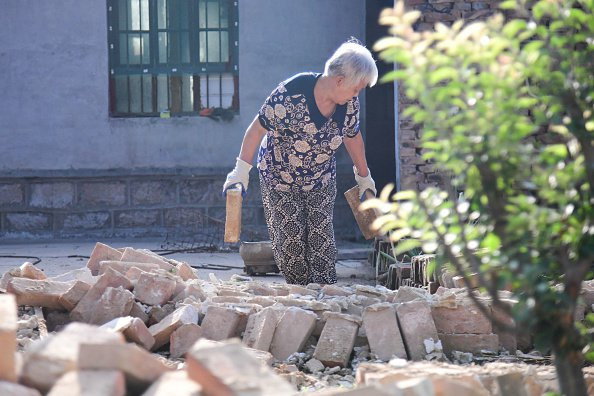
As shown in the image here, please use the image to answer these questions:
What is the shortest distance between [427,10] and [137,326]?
461 cm

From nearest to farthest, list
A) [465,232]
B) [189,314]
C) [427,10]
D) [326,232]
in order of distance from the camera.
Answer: [465,232], [189,314], [326,232], [427,10]

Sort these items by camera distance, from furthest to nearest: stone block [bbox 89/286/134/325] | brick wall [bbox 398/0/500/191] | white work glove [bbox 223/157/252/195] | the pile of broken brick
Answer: brick wall [bbox 398/0/500/191] < white work glove [bbox 223/157/252/195] < stone block [bbox 89/286/134/325] < the pile of broken brick

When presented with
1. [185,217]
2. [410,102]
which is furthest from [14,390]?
[185,217]

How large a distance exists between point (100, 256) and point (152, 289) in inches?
47.9

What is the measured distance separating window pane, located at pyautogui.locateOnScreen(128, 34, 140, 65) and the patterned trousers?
592 cm

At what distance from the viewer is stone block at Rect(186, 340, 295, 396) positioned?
257 centimetres

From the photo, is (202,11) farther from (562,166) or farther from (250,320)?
(562,166)

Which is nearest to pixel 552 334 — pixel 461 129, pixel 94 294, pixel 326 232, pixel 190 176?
pixel 461 129

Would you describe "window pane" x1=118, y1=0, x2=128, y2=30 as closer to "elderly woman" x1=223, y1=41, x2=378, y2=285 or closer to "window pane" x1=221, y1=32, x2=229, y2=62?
"window pane" x1=221, y1=32, x2=229, y2=62

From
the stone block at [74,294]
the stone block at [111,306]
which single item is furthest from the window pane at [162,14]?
the stone block at [111,306]

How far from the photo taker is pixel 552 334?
2865 mm

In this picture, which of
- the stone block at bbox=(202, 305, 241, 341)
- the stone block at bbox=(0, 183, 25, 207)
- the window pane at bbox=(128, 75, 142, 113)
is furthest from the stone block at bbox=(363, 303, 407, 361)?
the stone block at bbox=(0, 183, 25, 207)

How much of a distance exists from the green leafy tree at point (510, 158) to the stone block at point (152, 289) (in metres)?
2.86

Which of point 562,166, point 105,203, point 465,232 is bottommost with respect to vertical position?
point 105,203
